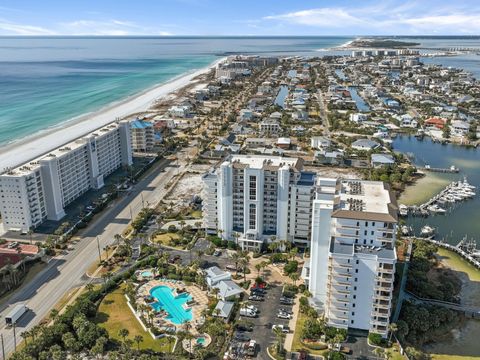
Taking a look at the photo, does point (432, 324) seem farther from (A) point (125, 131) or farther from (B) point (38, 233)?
(A) point (125, 131)

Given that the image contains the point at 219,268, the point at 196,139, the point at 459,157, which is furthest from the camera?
the point at 196,139

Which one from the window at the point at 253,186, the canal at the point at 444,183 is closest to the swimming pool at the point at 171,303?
the window at the point at 253,186

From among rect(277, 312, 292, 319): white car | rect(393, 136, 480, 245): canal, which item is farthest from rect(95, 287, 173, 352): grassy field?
rect(393, 136, 480, 245): canal

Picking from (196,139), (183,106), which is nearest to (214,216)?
(196,139)

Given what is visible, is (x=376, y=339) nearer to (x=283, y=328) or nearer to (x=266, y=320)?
(x=283, y=328)

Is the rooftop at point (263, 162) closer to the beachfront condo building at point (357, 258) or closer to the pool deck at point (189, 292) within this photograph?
the beachfront condo building at point (357, 258)

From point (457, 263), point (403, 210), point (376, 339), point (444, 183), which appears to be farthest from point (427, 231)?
point (376, 339)
